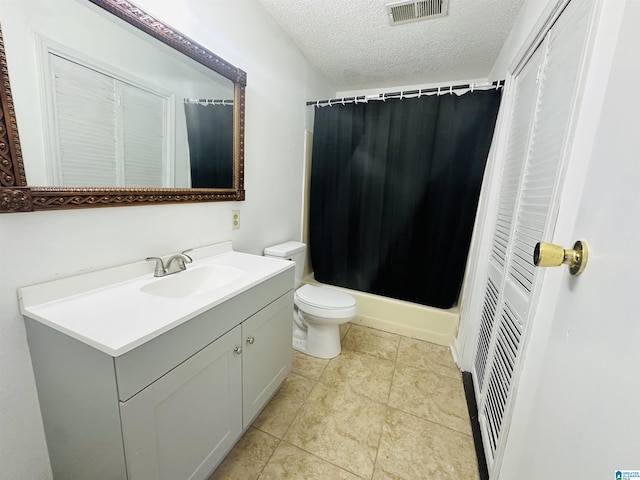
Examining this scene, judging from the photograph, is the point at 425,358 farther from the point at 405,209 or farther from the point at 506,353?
the point at 405,209

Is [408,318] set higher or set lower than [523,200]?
lower

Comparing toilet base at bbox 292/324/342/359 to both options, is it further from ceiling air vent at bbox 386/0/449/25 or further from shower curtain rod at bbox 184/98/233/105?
ceiling air vent at bbox 386/0/449/25

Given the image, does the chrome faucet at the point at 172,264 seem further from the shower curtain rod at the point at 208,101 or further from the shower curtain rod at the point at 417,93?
the shower curtain rod at the point at 417,93

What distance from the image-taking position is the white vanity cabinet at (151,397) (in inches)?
26.9

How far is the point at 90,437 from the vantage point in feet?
2.45

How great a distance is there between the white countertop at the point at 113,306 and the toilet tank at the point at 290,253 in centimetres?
73

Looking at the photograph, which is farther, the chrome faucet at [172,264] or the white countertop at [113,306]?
the chrome faucet at [172,264]

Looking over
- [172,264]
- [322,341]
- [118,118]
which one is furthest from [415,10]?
[322,341]

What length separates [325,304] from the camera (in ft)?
5.75

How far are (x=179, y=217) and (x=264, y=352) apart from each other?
2.48ft

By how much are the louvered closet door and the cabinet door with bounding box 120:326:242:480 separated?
3.33 ft

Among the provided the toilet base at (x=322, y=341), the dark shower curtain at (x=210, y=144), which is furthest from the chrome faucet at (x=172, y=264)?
the toilet base at (x=322, y=341)

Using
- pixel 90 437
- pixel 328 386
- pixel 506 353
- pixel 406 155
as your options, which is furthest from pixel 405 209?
pixel 90 437

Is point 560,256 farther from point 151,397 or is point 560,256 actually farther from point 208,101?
point 208,101
